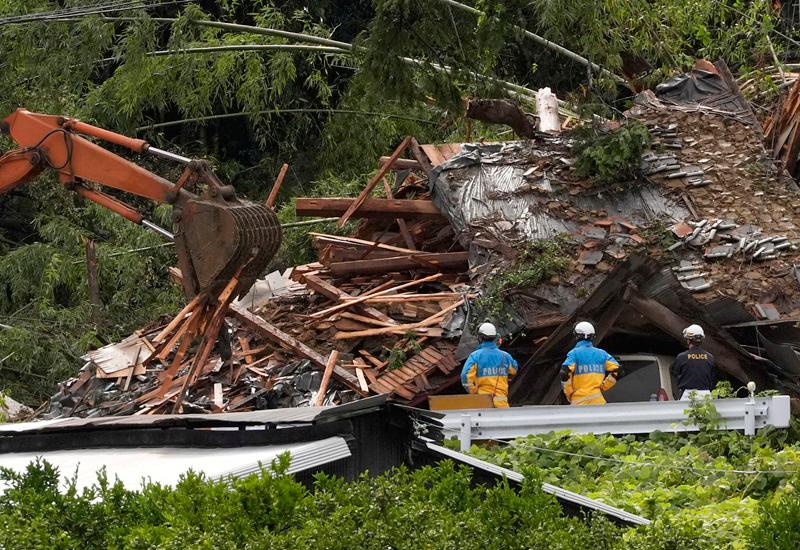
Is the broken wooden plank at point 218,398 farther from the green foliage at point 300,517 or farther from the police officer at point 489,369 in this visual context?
the green foliage at point 300,517

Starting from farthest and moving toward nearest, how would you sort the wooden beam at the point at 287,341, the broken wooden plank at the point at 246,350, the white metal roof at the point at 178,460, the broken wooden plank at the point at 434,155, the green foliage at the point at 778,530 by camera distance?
the broken wooden plank at the point at 434,155 → the broken wooden plank at the point at 246,350 → the wooden beam at the point at 287,341 → the white metal roof at the point at 178,460 → the green foliage at the point at 778,530

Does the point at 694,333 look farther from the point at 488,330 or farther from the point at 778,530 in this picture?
the point at 778,530

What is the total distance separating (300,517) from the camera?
6.02 meters

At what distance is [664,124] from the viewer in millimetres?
15250

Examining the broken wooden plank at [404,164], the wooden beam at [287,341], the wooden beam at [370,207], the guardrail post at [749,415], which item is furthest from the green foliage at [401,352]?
the guardrail post at [749,415]

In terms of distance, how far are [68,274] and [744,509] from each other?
15.6 metres

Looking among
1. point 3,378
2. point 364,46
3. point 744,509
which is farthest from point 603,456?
point 3,378

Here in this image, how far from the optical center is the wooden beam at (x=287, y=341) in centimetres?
1295

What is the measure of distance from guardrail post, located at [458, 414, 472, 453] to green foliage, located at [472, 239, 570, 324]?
383 cm

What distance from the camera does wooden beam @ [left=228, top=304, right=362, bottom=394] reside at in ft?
42.5

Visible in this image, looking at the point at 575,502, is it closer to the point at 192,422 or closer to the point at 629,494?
the point at 629,494

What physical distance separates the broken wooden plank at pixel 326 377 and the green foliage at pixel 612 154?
350cm

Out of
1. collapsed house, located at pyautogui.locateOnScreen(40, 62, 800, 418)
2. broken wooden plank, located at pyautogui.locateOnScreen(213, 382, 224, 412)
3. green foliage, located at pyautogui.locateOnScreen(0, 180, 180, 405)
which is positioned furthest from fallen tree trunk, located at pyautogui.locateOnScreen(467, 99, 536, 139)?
green foliage, located at pyautogui.locateOnScreen(0, 180, 180, 405)

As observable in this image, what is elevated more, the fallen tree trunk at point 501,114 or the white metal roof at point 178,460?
the fallen tree trunk at point 501,114
